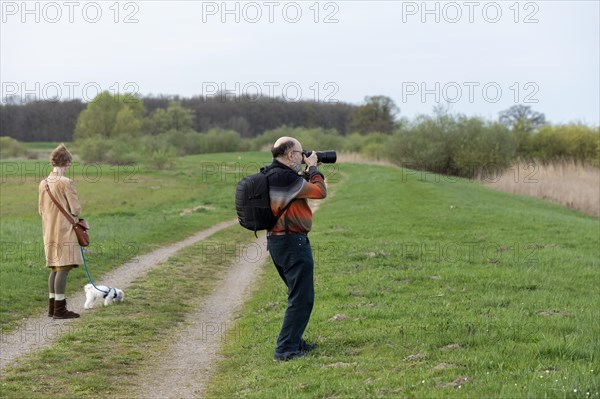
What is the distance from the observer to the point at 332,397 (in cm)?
588

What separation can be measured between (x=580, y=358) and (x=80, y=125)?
9283 cm

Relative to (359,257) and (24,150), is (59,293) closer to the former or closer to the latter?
(359,257)

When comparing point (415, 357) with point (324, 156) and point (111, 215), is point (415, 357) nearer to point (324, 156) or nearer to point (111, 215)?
point (324, 156)

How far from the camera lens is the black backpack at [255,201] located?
7094 millimetres

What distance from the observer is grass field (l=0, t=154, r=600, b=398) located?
628 centimetres

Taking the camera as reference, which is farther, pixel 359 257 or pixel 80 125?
pixel 80 125

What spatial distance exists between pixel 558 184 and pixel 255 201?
32.8 m

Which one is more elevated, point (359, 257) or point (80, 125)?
point (80, 125)

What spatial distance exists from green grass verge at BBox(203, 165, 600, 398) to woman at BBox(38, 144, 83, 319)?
2.62 m

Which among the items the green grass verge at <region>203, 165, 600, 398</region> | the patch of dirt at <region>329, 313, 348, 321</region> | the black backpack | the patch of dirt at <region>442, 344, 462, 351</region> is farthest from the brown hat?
the patch of dirt at <region>442, 344, 462, 351</region>

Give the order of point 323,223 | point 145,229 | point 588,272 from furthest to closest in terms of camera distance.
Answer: point 323,223
point 145,229
point 588,272

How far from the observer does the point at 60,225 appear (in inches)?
392

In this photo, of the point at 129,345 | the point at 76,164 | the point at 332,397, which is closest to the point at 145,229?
the point at 129,345
